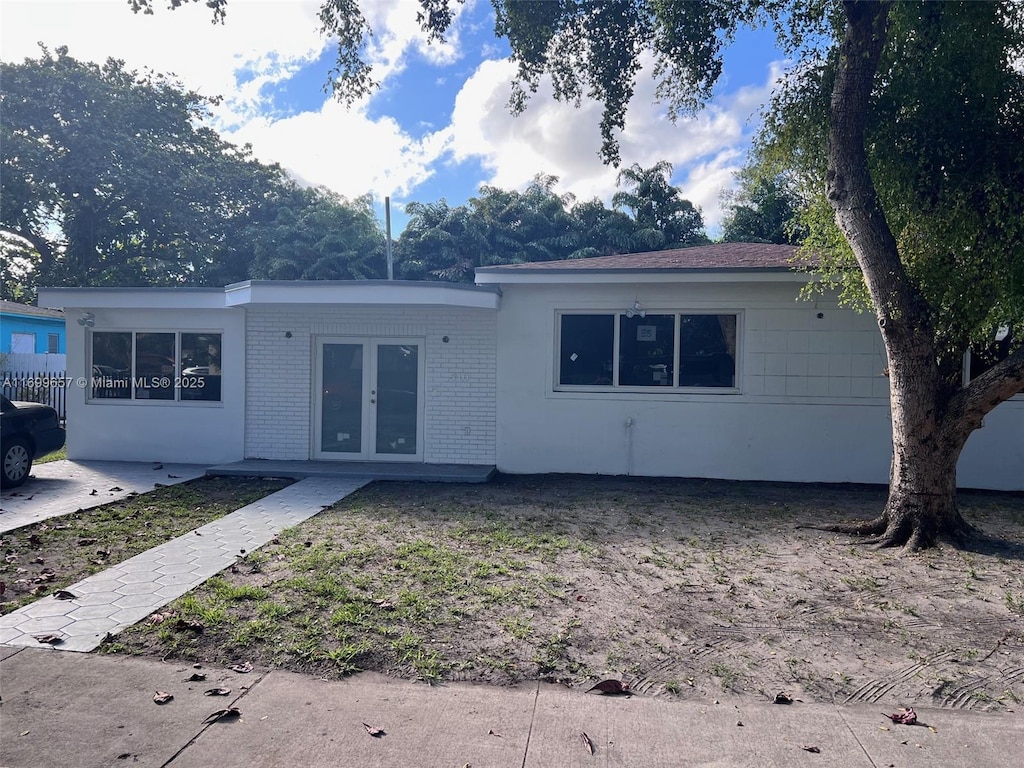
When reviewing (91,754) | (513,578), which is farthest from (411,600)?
(91,754)

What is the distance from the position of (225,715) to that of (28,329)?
3419 cm

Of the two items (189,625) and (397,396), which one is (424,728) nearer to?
(189,625)

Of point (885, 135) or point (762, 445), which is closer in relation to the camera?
point (885, 135)

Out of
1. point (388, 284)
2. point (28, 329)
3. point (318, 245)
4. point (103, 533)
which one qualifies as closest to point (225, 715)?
point (103, 533)

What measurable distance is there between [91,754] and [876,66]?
8512mm

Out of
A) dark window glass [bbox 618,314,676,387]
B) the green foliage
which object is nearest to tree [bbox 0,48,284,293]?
the green foliage

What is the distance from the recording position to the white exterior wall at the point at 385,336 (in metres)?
11.4

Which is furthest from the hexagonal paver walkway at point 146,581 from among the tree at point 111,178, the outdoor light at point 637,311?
the tree at point 111,178

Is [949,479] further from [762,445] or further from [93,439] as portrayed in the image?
[93,439]

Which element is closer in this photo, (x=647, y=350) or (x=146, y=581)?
(x=146, y=581)

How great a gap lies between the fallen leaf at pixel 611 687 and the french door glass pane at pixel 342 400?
27.3 ft

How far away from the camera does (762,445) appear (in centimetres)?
1073

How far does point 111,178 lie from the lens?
83.8ft

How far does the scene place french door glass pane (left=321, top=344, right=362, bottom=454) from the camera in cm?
1178
